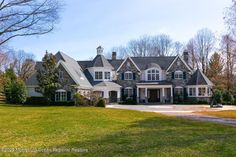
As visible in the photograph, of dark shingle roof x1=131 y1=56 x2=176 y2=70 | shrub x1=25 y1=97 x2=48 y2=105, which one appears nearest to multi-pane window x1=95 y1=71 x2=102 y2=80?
dark shingle roof x1=131 y1=56 x2=176 y2=70

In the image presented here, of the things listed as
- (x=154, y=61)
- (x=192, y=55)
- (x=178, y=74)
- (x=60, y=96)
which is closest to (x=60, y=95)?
(x=60, y=96)

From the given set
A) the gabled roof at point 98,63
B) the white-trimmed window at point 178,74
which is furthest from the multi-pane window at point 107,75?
the white-trimmed window at point 178,74

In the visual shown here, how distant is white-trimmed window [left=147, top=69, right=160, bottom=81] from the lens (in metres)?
54.0

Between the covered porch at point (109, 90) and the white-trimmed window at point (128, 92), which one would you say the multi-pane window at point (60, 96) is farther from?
the white-trimmed window at point (128, 92)

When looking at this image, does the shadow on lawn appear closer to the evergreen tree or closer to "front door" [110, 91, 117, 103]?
the evergreen tree

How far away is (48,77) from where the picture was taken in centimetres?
4184

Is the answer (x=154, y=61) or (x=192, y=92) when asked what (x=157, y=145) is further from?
(x=154, y=61)

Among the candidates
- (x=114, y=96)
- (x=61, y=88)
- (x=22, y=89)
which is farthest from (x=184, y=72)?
(x=22, y=89)

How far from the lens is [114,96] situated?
51.4 meters

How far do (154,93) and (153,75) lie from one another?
9.45 ft

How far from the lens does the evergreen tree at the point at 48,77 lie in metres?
41.6

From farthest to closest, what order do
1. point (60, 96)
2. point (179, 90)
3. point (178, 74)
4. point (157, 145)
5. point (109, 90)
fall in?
point (178, 74)
point (179, 90)
point (109, 90)
point (60, 96)
point (157, 145)

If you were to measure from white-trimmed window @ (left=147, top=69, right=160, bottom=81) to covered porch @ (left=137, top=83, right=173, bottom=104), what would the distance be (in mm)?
1759

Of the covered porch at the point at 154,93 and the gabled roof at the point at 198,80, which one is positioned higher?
the gabled roof at the point at 198,80
